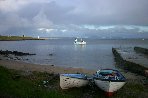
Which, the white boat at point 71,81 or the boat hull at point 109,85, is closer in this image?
the boat hull at point 109,85

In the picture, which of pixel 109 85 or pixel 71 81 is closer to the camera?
pixel 109 85

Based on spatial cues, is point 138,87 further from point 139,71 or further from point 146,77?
point 139,71

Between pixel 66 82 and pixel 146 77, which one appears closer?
pixel 66 82

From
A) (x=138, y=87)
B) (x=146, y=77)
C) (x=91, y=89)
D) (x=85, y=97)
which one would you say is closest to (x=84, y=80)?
(x=91, y=89)

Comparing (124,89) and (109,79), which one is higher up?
(109,79)

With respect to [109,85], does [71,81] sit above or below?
below

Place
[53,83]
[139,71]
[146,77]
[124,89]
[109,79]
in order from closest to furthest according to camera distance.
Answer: [109,79]
[124,89]
[53,83]
[146,77]
[139,71]

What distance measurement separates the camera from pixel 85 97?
60.8ft

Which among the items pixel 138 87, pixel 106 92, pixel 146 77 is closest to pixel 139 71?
pixel 146 77

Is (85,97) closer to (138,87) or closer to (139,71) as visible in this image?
(138,87)

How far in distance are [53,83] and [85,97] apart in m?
5.76

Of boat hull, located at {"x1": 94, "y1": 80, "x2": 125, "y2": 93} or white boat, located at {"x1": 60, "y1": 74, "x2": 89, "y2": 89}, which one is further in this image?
white boat, located at {"x1": 60, "y1": 74, "x2": 89, "y2": 89}

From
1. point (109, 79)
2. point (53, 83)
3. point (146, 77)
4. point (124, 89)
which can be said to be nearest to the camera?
point (109, 79)

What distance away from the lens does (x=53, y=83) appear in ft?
77.4
